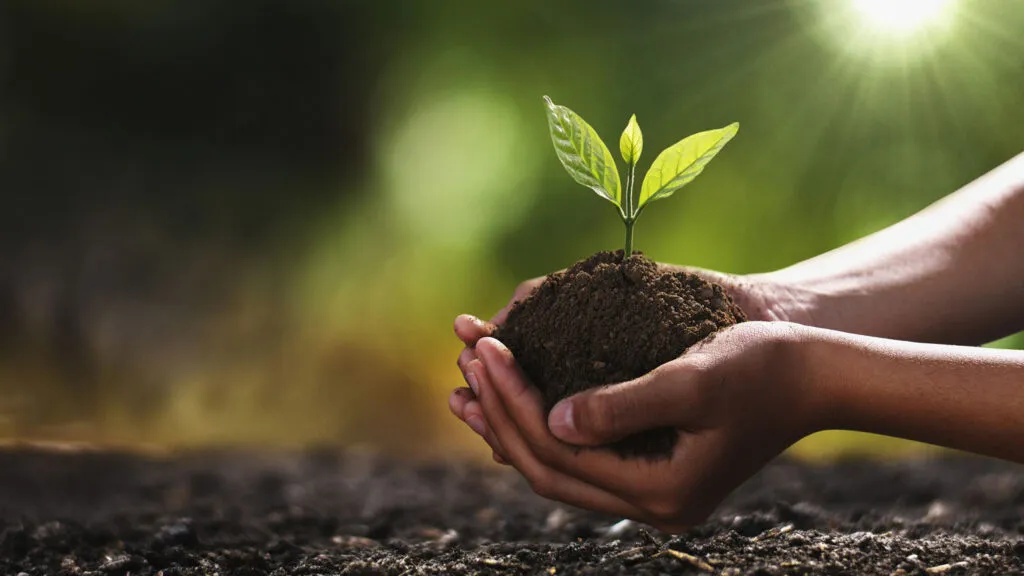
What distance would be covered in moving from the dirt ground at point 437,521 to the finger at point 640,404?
24 centimetres

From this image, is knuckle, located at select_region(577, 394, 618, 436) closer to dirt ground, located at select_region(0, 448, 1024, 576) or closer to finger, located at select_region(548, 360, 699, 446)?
finger, located at select_region(548, 360, 699, 446)

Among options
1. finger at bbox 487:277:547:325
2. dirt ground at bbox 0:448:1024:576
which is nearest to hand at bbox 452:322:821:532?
dirt ground at bbox 0:448:1024:576

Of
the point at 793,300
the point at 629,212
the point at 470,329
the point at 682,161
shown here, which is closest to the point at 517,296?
the point at 470,329

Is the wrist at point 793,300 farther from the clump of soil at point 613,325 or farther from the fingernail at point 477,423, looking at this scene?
the fingernail at point 477,423

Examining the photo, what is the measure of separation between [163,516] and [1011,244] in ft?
7.28

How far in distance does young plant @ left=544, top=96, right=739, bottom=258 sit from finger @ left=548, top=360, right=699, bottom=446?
373 mm

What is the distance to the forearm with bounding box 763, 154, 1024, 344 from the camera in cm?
178

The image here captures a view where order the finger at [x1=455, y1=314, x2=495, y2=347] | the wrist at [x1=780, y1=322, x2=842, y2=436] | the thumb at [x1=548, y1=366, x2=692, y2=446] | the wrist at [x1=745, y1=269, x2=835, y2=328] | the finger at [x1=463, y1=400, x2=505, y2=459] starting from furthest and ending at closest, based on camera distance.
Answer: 1. the wrist at [x1=745, y1=269, x2=835, y2=328]
2. the finger at [x1=455, y1=314, x2=495, y2=347]
3. the finger at [x1=463, y1=400, x2=505, y2=459]
4. the wrist at [x1=780, y1=322, x2=842, y2=436]
5. the thumb at [x1=548, y1=366, x2=692, y2=446]

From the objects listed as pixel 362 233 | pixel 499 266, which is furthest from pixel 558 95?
pixel 362 233

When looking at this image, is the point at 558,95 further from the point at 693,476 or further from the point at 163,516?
the point at 693,476

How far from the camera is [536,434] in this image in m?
1.32

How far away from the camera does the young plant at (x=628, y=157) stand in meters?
1.50

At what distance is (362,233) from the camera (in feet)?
12.5

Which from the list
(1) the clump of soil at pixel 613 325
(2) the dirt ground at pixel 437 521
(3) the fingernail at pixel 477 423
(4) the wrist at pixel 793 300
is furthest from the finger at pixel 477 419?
(4) the wrist at pixel 793 300
